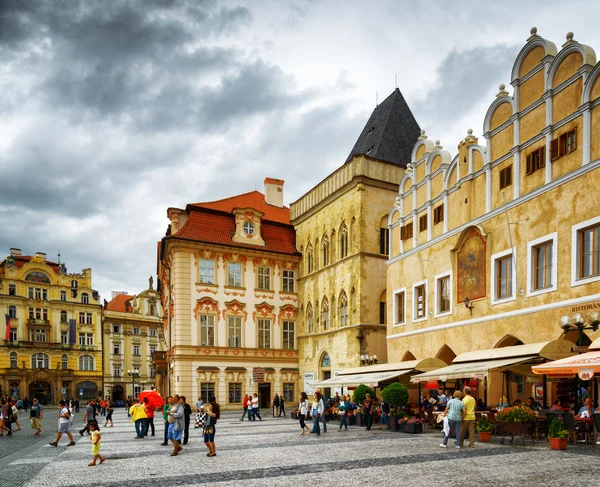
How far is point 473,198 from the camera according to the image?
78.2ft

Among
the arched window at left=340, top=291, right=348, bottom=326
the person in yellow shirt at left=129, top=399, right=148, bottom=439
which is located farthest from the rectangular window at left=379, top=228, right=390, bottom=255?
the person in yellow shirt at left=129, top=399, right=148, bottom=439

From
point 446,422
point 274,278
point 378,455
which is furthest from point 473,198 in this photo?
point 274,278

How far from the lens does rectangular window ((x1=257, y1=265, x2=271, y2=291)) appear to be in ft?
136

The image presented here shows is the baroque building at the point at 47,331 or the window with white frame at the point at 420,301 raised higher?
the window with white frame at the point at 420,301

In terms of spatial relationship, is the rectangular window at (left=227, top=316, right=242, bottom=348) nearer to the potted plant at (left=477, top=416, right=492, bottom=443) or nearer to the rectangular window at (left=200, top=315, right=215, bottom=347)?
the rectangular window at (left=200, top=315, right=215, bottom=347)

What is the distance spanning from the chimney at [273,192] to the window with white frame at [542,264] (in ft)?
98.9

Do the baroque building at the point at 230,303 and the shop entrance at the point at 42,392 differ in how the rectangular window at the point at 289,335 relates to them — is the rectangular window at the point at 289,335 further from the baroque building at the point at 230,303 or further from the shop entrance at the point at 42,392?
the shop entrance at the point at 42,392

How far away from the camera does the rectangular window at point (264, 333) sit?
4079 centimetres

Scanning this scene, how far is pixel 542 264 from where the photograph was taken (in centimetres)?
2011

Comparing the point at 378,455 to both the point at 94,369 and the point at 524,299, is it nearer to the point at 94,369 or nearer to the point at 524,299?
the point at 524,299

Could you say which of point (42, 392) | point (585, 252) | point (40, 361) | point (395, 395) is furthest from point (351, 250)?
point (42, 392)

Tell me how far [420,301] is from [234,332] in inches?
648

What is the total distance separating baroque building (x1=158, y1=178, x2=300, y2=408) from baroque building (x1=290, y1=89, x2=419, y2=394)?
154 cm

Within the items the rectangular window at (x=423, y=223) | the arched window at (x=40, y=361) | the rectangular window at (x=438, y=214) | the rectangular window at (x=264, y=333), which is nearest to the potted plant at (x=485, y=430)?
the rectangular window at (x=438, y=214)
